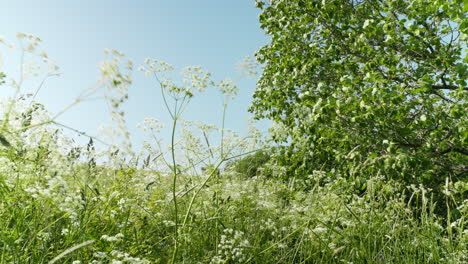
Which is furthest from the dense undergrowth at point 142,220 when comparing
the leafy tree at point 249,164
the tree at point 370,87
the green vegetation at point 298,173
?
the leafy tree at point 249,164

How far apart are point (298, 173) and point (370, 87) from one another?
10.5 feet

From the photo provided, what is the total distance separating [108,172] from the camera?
519 centimetres

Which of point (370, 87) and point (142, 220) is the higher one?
point (370, 87)

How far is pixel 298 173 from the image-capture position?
8.84 metres

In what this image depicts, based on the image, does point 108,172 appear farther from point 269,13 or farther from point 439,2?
point 269,13

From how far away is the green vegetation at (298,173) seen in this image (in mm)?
3082

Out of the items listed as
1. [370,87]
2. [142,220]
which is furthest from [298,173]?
[142,220]

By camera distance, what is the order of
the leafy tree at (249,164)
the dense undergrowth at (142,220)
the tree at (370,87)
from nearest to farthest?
the dense undergrowth at (142,220), the tree at (370,87), the leafy tree at (249,164)

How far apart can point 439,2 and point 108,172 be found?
227 inches

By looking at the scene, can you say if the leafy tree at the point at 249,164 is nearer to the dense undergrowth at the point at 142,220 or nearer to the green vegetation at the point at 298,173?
the green vegetation at the point at 298,173

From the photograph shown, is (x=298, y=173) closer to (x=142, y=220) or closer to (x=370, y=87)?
(x=370, y=87)

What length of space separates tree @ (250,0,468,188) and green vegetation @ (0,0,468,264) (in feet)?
0.14

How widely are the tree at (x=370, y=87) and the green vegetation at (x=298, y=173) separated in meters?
0.04

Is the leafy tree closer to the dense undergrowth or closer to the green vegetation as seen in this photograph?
the green vegetation
